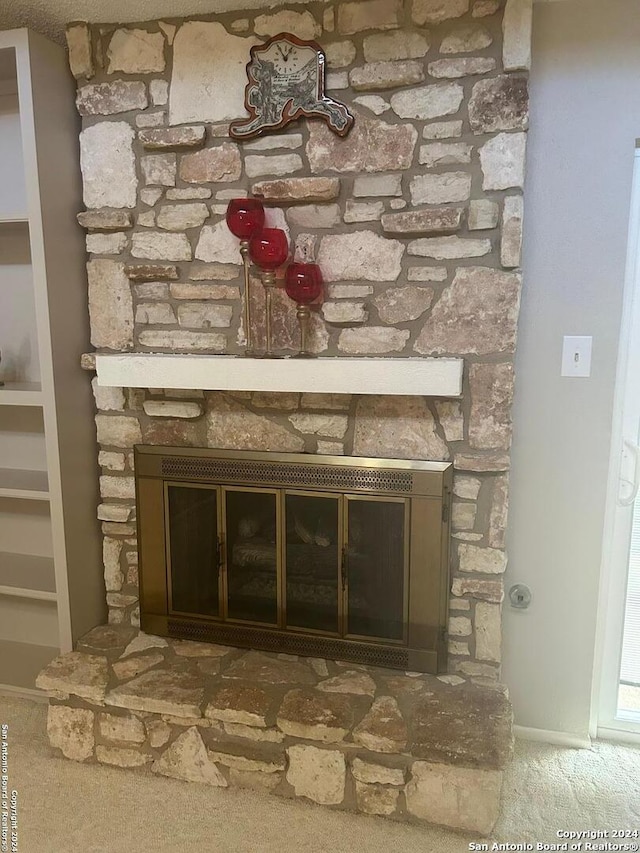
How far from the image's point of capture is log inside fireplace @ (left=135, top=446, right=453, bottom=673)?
6.56 feet

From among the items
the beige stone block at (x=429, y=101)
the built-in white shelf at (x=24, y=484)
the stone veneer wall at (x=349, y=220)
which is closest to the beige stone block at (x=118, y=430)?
the stone veneer wall at (x=349, y=220)

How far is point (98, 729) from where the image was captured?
1.98 meters

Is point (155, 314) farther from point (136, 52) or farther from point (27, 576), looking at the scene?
point (27, 576)

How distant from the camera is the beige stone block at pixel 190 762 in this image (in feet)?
6.23

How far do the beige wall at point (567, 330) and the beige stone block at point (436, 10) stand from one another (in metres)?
0.24

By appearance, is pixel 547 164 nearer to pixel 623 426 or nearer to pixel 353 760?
pixel 623 426

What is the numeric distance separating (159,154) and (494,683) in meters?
1.99

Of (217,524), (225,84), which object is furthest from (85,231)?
(217,524)

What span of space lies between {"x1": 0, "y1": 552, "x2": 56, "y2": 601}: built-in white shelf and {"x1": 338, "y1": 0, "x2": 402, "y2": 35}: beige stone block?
2.05m

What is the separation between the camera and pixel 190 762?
192 cm

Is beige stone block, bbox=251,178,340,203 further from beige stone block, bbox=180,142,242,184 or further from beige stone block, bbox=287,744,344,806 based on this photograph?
beige stone block, bbox=287,744,344,806

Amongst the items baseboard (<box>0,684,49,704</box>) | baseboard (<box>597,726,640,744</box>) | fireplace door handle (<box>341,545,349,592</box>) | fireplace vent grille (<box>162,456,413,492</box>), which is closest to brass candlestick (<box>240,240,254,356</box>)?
fireplace vent grille (<box>162,456,413,492</box>)

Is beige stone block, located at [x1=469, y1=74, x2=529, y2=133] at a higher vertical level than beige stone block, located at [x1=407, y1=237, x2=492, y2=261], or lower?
higher

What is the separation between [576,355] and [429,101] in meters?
0.86
